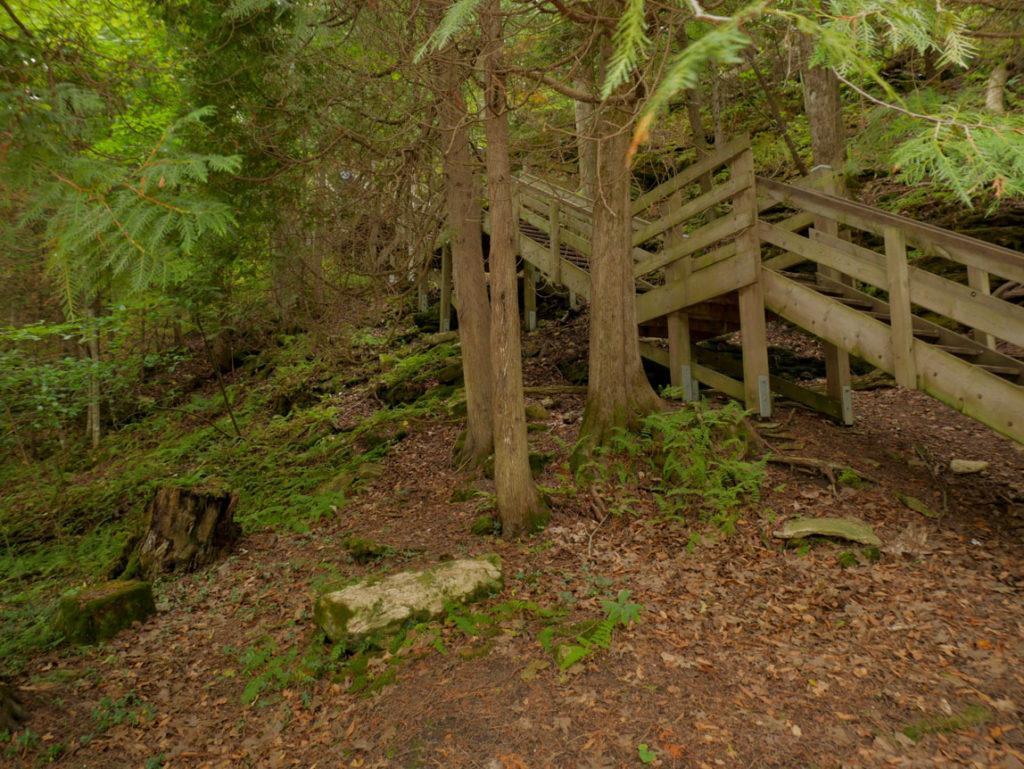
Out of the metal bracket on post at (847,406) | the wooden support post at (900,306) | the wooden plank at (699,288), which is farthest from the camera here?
the metal bracket on post at (847,406)

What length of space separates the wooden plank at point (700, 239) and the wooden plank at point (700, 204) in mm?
220

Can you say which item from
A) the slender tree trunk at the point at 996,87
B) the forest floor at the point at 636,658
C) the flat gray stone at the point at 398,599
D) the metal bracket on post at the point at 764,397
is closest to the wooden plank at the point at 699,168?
the metal bracket on post at the point at 764,397

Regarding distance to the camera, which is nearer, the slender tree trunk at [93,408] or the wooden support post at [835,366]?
the wooden support post at [835,366]

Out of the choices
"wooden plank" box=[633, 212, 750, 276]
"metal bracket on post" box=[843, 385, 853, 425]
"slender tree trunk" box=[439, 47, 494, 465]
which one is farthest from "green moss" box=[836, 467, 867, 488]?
"slender tree trunk" box=[439, 47, 494, 465]

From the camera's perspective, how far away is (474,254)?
7227mm

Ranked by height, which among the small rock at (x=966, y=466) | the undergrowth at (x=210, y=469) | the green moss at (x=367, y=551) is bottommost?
the undergrowth at (x=210, y=469)

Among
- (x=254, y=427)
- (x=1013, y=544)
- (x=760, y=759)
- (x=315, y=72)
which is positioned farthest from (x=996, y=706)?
(x=254, y=427)

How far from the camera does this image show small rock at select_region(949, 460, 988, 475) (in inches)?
230

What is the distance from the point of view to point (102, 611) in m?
5.35

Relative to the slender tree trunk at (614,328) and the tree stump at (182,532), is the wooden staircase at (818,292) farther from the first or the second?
the tree stump at (182,532)

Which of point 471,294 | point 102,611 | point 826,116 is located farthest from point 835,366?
point 102,611

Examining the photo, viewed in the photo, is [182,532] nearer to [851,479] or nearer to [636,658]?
[636,658]

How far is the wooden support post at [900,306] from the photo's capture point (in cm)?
507

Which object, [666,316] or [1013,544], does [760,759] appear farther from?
[666,316]
